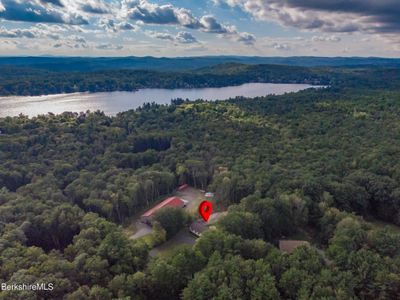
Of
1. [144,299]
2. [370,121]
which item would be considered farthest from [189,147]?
[370,121]

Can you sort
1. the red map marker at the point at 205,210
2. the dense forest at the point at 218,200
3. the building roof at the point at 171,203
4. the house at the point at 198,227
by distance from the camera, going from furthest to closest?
1. the building roof at the point at 171,203
2. the red map marker at the point at 205,210
3. the house at the point at 198,227
4. the dense forest at the point at 218,200

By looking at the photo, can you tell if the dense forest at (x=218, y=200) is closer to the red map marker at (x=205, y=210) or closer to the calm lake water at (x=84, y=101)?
the red map marker at (x=205, y=210)

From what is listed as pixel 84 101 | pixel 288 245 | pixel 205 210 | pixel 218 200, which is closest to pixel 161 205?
pixel 205 210

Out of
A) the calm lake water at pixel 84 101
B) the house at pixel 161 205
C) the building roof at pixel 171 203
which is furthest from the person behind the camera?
the calm lake water at pixel 84 101

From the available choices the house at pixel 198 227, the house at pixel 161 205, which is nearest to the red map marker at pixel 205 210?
the house at pixel 198 227

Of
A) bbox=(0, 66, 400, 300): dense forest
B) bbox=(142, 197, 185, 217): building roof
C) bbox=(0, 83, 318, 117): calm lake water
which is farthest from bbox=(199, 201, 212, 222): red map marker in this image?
bbox=(0, 83, 318, 117): calm lake water

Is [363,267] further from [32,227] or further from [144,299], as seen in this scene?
[32,227]
